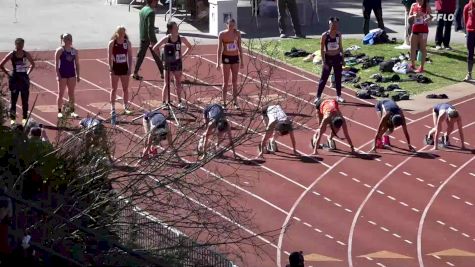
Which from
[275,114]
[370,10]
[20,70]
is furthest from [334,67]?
[275,114]

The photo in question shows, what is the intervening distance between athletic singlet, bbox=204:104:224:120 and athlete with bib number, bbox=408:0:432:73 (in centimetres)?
1301

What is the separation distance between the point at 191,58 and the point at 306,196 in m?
9.22

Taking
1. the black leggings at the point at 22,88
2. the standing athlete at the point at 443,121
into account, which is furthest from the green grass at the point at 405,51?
the black leggings at the point at 22,88

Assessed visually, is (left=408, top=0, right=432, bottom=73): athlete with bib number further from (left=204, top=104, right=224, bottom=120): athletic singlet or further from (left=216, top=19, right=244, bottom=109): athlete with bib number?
(left=204, top=104, right=224, bottom=120): athletic singlet

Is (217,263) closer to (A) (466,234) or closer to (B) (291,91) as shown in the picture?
(A) (466,234)

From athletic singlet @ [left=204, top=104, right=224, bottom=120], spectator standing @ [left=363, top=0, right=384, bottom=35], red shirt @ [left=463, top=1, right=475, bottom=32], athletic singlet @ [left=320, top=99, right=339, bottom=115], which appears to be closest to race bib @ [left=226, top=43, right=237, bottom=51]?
athletic singlet @ [left=320, top=99, right=339, bottom=115]

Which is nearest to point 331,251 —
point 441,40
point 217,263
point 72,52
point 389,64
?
point 217,263

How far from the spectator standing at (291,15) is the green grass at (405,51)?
40 centimetres

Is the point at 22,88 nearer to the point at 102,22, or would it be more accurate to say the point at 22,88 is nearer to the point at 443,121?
the point at 443,121

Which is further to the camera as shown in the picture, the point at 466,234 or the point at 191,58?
the point at 191,58

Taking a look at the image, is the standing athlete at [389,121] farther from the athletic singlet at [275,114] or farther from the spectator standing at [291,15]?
the spectator standing at [291,15]

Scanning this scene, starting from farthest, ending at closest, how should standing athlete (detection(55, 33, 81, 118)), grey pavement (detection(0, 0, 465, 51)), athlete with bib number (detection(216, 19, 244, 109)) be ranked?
grey pavement (detection(0, 0, 465, 51)), athlete with bib number (detection(216, 19, 244, 109)), standing athlete (detection(55, 33, 81, 118))

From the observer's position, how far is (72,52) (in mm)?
22234

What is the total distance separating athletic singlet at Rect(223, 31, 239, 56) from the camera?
76.8 feet
